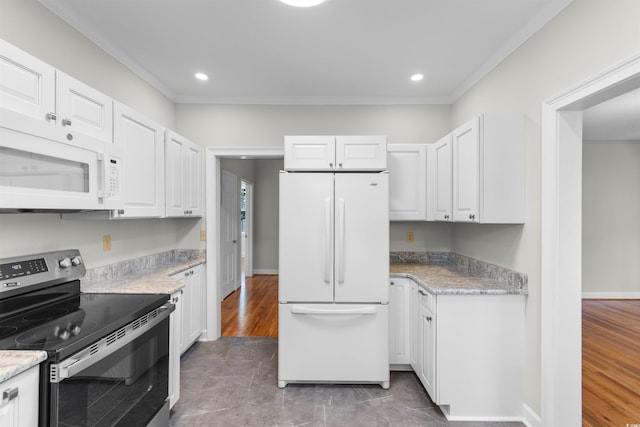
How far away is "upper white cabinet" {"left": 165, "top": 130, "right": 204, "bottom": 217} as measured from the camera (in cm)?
272

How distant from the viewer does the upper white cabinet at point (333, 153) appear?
2648 millimetres

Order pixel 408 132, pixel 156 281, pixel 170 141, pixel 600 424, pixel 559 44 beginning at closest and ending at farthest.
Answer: pixel 559 44 → pixel 600 424 → pixel 156 281 → pixel 170 141 → pixel 408 132

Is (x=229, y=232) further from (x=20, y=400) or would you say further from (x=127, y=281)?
(x=20, y=400)

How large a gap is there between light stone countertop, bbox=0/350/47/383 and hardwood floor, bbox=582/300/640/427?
314cm

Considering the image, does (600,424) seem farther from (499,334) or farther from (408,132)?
(408,132)

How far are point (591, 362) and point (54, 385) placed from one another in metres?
4.12

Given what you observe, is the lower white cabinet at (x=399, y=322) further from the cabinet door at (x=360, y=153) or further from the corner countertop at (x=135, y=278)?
the corner countertop at (x=135, y=278)

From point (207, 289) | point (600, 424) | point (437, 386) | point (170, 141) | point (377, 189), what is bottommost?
point (600, 424)

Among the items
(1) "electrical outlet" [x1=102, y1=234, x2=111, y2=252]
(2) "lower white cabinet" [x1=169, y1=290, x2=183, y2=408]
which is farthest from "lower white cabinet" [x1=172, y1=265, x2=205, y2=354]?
(2) "lower white cabinet" [x1=169, y1=290, x2=183, y2=408]

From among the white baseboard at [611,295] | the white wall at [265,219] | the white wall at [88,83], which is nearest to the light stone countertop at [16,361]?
the white wall at [88,83]

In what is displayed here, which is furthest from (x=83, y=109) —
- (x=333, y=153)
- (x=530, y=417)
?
(x=530, y=417)

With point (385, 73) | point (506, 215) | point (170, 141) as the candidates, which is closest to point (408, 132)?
point (385, 73)

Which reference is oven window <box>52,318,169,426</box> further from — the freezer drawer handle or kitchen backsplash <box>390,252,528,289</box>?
kitchen backsplash <box>390,252,528,289</box>

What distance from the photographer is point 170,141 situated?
2.73m
